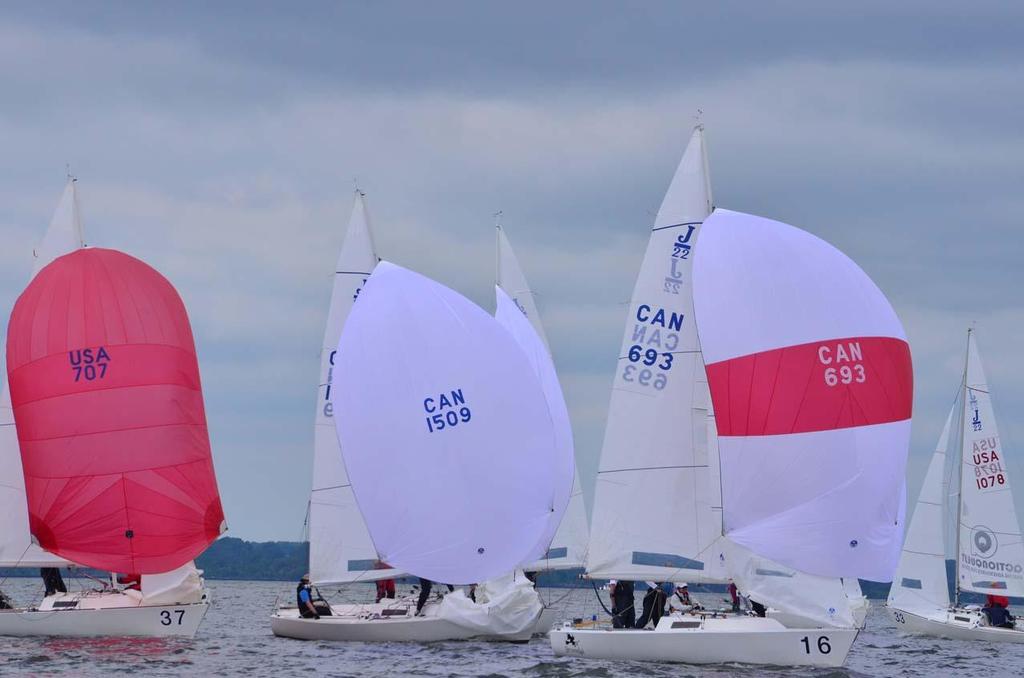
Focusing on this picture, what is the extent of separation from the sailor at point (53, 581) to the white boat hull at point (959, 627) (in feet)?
71.5

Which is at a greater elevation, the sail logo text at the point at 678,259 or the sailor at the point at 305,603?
the sail logo text at the point at 678,259

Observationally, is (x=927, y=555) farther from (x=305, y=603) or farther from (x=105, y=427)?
(x=105, y=427)

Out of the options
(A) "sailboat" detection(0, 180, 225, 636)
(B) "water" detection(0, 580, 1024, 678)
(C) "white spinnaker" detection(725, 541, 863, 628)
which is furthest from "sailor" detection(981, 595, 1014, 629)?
(A) "sailboat" detection(0, 180, 225, 636)

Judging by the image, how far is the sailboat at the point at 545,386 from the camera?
32.2 meters

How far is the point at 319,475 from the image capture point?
33688 millimetres

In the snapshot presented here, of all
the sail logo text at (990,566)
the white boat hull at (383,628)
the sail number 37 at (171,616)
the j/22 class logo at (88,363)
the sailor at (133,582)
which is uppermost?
the j/22 class logo at (88,363)

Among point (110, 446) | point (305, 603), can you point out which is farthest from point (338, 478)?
point (110, 446)

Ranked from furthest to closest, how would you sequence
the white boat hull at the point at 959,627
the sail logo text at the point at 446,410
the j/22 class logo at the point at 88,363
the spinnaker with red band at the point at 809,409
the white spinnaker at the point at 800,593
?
the white boat hull at the point at 959,627, the j/22 class logo at the point at 88,363, the sail logo text at the point at 446,410, the white spinnaker at the point at 800,593, the spinnaker with red band at the point at 809,409

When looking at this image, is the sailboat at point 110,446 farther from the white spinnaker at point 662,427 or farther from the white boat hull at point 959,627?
the white boat hull at point 959,627

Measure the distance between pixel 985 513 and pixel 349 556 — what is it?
18.2 metres

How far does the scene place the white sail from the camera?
32125mm

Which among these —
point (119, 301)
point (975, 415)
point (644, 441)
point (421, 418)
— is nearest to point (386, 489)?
point (421, 418)

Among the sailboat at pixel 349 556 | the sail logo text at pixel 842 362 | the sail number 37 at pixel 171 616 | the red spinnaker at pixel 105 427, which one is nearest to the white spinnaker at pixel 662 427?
the sail logo text at pixel 842 362

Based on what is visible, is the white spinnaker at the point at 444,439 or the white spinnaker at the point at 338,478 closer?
the white spinnaker at the point at 444,439
